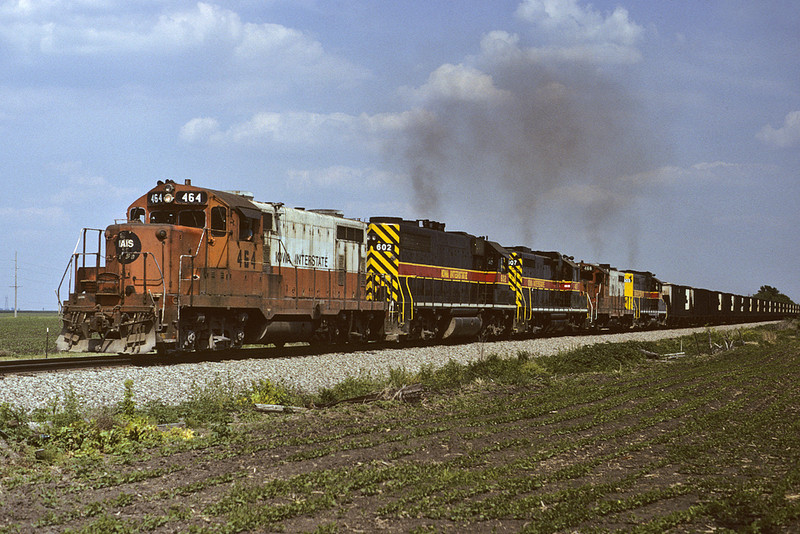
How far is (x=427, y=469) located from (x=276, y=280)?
11967 millimetres

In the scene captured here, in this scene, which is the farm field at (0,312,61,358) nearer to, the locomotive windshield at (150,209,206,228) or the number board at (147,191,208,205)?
the locomotive windshield at (150,209,206,228)

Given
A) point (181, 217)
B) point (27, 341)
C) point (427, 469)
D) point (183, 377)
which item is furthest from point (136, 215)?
point (27, 341)

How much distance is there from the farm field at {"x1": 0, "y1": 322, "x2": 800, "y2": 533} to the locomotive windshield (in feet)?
22.6

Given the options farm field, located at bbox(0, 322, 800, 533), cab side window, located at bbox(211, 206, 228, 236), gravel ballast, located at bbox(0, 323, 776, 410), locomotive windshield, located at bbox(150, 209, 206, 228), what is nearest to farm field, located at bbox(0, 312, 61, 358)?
locomotive windshield, located at bbox(150, 209, 206, 228)

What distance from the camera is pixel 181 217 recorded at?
1692cm

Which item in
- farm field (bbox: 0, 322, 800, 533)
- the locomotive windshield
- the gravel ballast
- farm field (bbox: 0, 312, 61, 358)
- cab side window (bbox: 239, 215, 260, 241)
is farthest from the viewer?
farm field (bbox: 0, 312, 61, 358)

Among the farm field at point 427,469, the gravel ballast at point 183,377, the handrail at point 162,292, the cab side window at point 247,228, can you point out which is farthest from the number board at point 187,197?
the farm field at point 427,469

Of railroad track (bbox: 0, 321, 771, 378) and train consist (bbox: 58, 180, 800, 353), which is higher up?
train consist (bbox: 58, 180, 800, 353)

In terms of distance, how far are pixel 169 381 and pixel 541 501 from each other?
27.0 feet

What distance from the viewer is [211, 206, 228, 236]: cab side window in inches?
664

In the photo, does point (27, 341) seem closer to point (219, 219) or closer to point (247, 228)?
point (247, 228)

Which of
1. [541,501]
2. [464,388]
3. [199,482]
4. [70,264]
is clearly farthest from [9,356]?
[541,501]

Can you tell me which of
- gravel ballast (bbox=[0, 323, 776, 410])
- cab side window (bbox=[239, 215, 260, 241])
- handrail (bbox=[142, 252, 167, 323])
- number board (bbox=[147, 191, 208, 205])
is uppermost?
number board (bbox=[147, 191, 208, 205])

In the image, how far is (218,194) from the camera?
17000mm
